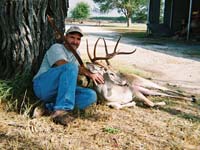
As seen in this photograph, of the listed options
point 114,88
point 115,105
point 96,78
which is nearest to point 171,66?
point 114,88

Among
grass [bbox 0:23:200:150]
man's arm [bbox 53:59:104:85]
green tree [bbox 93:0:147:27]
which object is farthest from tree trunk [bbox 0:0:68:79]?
green tree [bbox 93:0:147:27]

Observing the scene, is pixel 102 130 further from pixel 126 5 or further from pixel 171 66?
pixel 126 5

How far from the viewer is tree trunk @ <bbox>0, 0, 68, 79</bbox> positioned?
5.09m

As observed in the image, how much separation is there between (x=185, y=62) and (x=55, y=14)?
6.58m

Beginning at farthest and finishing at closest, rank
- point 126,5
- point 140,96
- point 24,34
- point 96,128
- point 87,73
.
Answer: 1. point 126,5
2. point 140,96
3. point 24,34
4. point 87,73
5. point 96,128

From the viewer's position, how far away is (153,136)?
4434mm

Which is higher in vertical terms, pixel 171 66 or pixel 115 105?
pixel 115 105

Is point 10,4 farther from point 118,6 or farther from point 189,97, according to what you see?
point 118,6

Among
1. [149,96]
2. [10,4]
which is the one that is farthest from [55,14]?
[149,96]

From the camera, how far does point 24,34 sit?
516 cm

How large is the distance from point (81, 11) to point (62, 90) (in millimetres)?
52068

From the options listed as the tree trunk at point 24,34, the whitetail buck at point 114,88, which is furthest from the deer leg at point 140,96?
the tree trunk at point 24,34

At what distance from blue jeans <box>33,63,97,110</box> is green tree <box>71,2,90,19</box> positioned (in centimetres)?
4964

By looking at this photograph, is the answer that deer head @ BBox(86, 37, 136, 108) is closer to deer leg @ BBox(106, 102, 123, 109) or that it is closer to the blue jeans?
deer leg @ BBox(106, 102, 123, 109)
